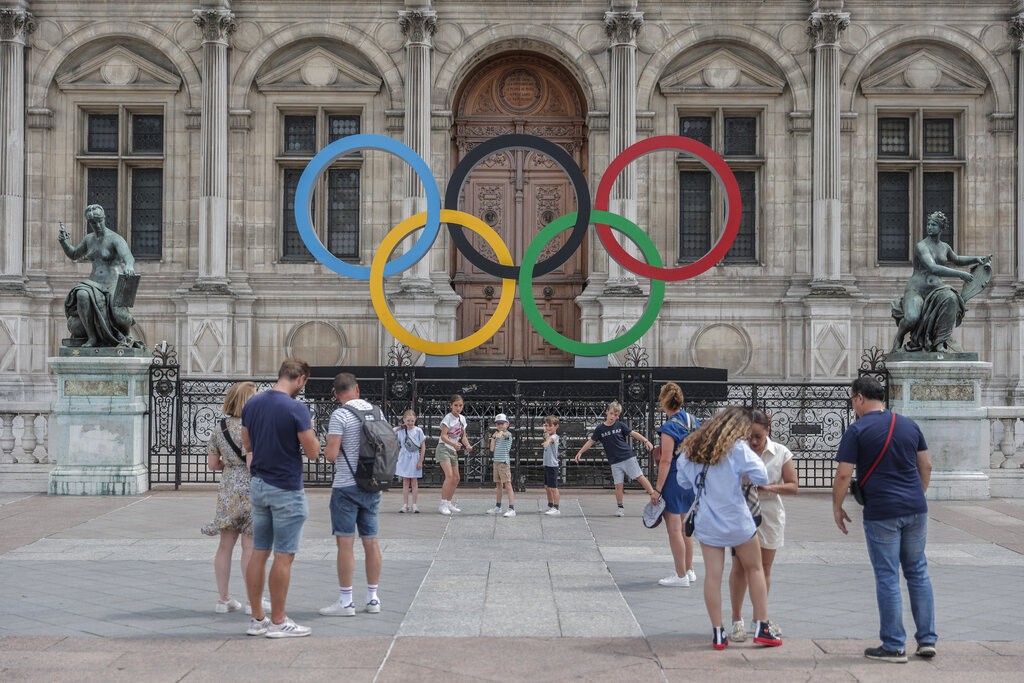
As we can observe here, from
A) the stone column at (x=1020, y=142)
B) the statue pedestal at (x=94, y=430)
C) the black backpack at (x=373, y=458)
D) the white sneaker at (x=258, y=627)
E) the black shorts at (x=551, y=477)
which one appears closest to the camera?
the white sneaker at (x=258, y=627)

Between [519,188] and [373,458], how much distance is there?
65.2 ft

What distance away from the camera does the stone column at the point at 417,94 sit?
2694cm

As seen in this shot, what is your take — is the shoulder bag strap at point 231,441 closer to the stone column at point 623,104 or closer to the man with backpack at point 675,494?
the man with backpack at point 675,494

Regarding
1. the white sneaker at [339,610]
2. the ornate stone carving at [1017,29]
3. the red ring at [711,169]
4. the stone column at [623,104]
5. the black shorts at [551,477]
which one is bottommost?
the white sneaker at [339,610]

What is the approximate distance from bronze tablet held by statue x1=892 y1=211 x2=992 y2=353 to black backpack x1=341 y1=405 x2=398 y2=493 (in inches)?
447

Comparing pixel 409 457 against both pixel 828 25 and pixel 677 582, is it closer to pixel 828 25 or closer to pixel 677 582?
pixel 677 582

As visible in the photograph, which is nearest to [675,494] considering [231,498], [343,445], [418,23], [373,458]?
[373,458]

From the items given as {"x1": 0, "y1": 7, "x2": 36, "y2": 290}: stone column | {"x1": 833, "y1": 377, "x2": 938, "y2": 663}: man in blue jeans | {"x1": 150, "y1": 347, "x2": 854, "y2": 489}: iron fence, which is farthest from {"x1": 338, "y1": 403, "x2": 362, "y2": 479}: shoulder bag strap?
{"x1": 0, "y1": 7, "x2": 36, "y2": 290}: stone column

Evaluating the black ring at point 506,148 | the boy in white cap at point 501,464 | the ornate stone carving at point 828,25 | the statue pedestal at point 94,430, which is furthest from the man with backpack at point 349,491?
the ornate stone carving at point 828,25

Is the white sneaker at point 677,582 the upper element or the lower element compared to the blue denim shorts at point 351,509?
lower

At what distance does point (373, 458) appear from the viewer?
9039mm

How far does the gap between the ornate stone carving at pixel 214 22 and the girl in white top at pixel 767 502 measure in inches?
856

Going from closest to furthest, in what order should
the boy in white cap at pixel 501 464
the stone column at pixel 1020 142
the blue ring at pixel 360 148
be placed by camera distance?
the boy in white cap at pixel 501 464 → the blue ring at pixel 360 148 → the stone column at pixel 1020 142

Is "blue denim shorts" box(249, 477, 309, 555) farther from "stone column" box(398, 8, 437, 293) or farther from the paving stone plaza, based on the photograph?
"stone column" box(398, 8, 437, 293)
